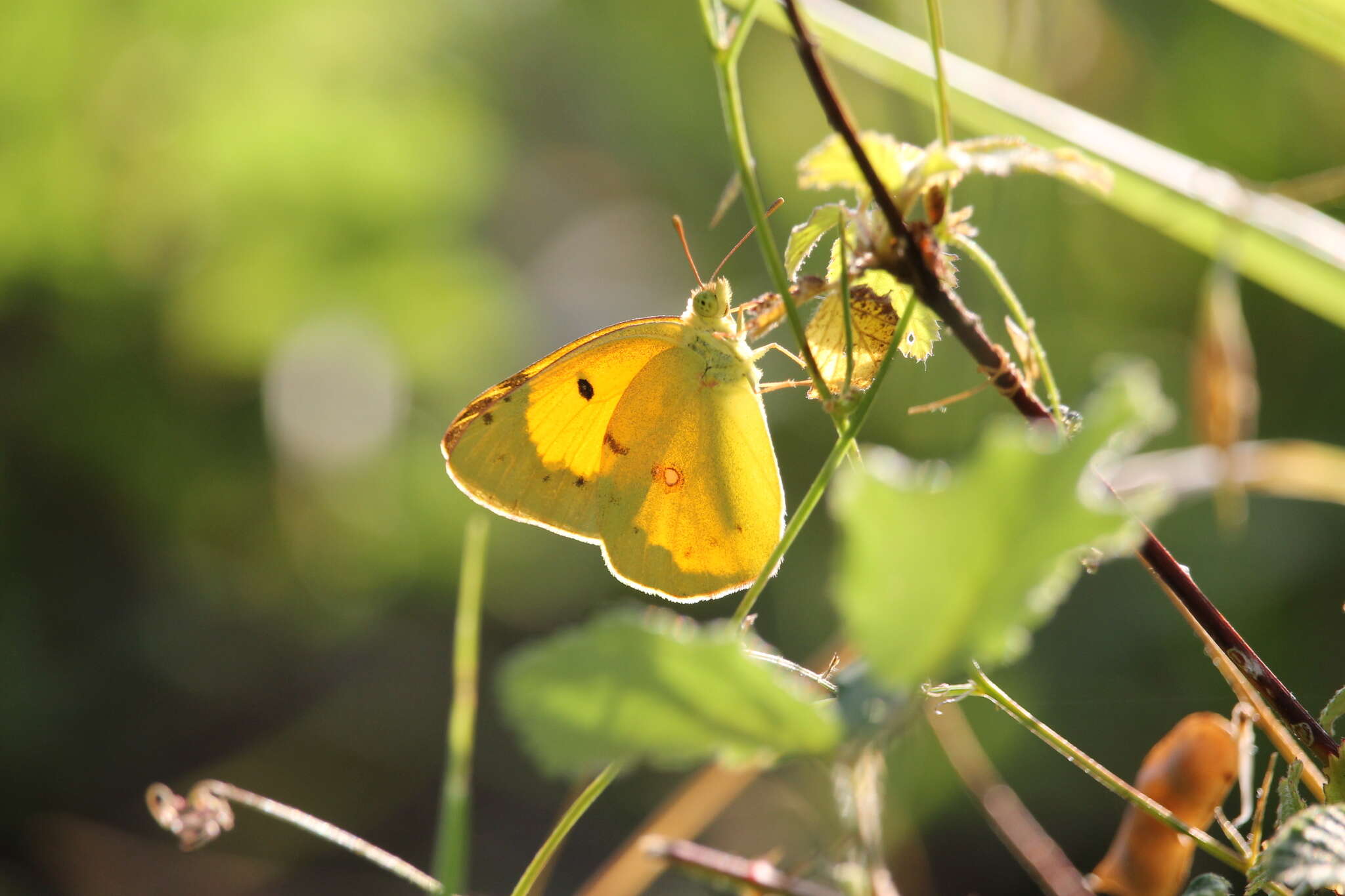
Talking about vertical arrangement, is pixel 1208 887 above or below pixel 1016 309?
below

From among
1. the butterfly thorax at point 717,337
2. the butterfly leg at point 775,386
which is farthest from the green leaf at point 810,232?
the butterfly thorax at point 717,337

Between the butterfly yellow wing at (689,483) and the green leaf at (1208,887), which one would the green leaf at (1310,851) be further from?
the butterfly yellow wing at (689,483)

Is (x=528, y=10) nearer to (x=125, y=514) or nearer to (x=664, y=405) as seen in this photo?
(x=125, y=514)

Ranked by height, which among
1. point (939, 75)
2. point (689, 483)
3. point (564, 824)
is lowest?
point (564, 824)

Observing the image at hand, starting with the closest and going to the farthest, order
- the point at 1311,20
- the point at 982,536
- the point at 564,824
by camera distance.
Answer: the point at 982,536 → the point at 564,824 → the point at 1311,20

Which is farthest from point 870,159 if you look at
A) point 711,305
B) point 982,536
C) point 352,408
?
point 352,408

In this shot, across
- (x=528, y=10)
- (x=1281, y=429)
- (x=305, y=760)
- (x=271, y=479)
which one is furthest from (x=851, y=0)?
(x=305, y=760)

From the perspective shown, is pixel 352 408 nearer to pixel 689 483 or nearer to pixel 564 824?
pixel 689 483
